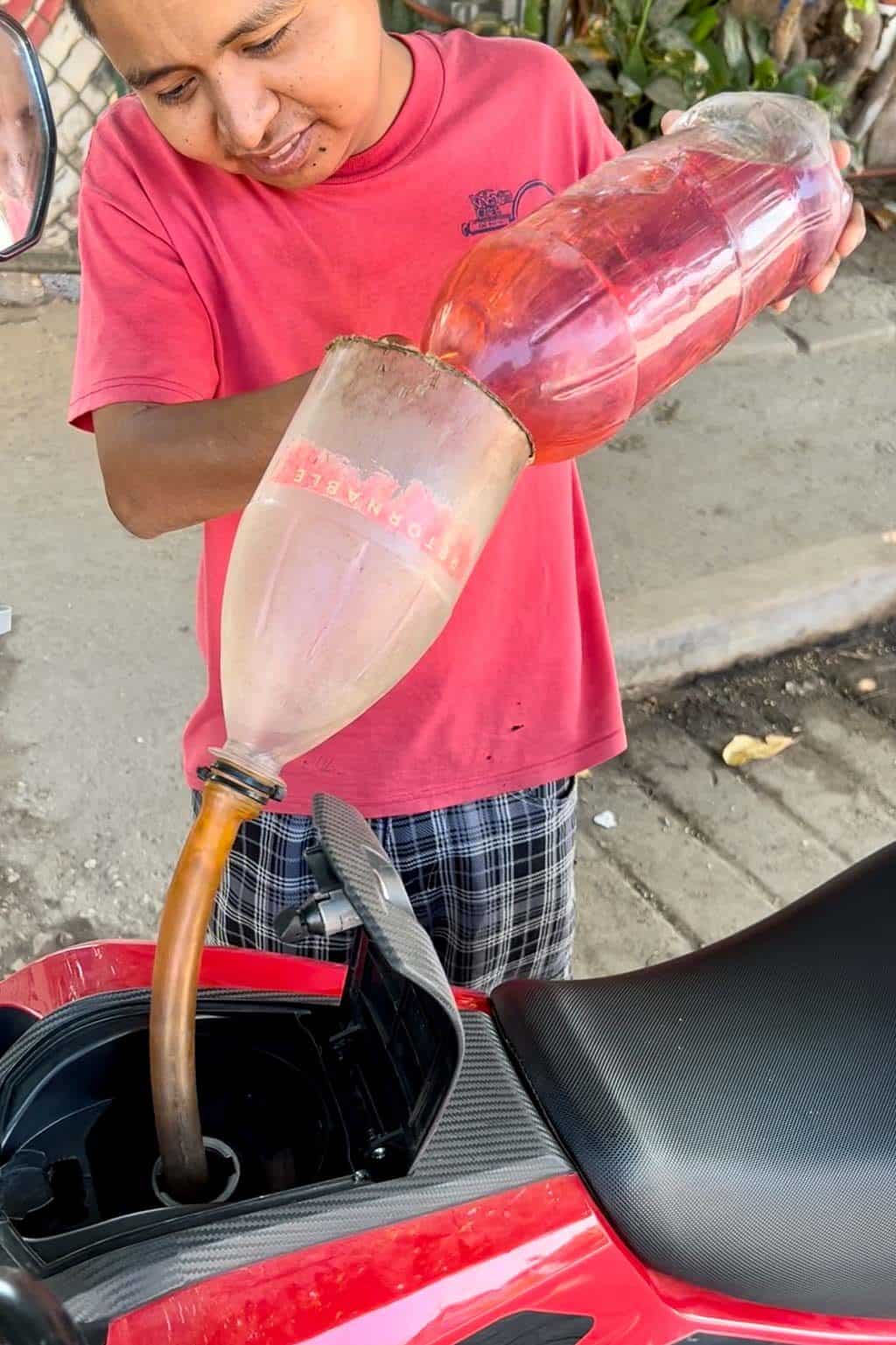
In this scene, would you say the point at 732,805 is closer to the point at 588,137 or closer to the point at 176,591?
the point at 176,591

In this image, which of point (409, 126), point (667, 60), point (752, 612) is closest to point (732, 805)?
point (752, 612)

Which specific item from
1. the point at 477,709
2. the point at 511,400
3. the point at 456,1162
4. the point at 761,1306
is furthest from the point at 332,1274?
the point at 477,709

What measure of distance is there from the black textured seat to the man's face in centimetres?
70

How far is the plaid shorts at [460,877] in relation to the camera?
53.5 inches

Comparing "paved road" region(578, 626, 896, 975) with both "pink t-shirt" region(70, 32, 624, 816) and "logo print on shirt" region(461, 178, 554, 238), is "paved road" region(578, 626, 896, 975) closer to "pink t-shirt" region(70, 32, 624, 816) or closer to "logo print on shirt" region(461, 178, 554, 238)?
"pink t-shirt" region(70, 32, 624, 816)

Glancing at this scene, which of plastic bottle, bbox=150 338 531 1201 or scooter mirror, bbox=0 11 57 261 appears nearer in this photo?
plastic bottle, bbox=150 338 531 1201

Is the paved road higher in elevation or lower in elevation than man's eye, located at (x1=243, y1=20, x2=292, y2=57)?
lower

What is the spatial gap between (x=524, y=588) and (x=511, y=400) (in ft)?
1.57

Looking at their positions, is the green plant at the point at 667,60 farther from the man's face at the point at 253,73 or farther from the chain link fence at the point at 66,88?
the man's face at the point at 253,73

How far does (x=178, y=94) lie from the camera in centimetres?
94

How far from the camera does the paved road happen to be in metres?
2.41

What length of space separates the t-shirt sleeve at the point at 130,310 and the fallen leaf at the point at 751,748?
185 centimetres

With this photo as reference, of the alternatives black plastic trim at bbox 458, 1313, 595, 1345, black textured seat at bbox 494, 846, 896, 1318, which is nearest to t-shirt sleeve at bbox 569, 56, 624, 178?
black textured seat at bbox 494, 846, 896, 1318

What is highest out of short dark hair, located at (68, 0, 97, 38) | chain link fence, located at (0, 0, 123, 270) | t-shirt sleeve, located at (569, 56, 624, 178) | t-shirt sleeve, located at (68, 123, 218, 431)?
short dark hair, located at (68, 0, 97, 38)
